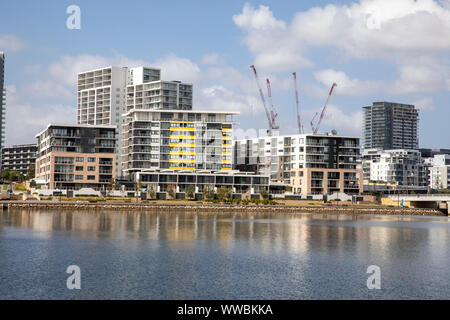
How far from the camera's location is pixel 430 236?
120 m

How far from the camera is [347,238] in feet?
358

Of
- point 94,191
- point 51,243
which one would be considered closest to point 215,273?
point 51,243

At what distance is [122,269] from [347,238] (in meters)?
56.3

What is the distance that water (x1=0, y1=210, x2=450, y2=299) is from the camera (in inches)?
2188

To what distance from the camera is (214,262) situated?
72.2m

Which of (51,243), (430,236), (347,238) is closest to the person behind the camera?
(51,243)

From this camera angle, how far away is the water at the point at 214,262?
55.6 meters
